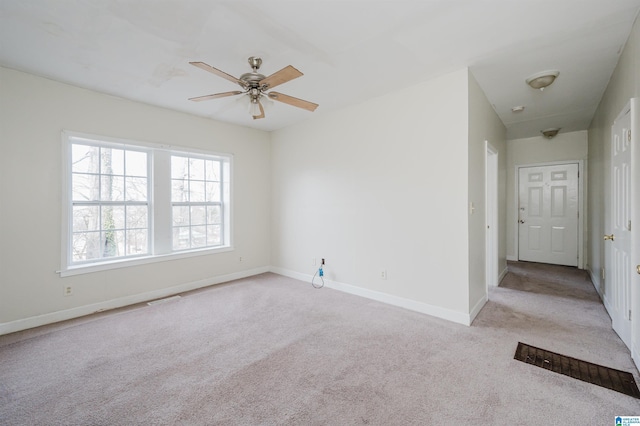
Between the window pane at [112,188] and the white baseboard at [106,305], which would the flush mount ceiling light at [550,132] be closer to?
the white baseboard at [106,305]

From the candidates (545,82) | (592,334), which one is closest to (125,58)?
(545,82)

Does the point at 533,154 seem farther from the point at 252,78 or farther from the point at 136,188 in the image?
the point at 136,188

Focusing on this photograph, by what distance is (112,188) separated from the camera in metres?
3.56

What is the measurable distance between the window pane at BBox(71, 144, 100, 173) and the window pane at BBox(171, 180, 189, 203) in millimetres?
931

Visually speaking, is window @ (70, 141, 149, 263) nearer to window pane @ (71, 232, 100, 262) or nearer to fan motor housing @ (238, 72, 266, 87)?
window pane @ (71, 232, 100, 262)

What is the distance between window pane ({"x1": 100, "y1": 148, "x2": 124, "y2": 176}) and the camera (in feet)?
11.5

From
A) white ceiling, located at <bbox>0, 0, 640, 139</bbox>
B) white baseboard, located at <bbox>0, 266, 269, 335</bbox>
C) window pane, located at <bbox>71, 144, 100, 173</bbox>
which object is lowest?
white baseboard, located at <bbox>0, 266, 269, 335</bbox>

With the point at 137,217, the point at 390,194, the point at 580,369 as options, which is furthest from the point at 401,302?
the point at 137,217

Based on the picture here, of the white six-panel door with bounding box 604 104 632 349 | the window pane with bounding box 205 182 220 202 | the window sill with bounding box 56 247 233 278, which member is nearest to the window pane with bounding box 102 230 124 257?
the window sill with bounding box 56 247 233 278

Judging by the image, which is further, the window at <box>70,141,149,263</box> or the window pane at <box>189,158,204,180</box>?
the window pane at <box>189,158,204,180</box>

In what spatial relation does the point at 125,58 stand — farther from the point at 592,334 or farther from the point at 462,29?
the point at 592,334

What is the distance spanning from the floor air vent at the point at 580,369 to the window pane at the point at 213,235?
4199 millimetres

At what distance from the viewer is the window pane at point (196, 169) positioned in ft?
14.3

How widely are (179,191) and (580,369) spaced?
490 cm
